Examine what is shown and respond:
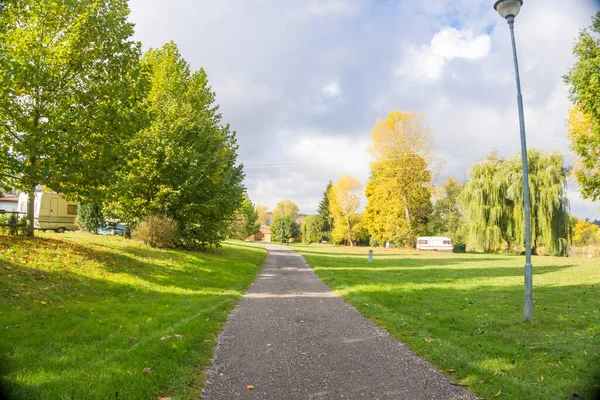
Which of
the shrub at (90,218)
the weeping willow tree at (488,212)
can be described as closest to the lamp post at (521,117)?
the shrub at (90,218)

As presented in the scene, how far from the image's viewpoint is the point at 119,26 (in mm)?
11812

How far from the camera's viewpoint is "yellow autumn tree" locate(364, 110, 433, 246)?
135 ft

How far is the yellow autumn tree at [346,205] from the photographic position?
198 feet

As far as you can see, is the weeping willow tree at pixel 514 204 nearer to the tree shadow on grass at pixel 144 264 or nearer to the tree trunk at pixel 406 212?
the tree trunk at pixel 406 212

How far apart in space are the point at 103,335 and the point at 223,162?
51.8 feet

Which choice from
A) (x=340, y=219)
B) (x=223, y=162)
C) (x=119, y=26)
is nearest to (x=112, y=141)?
(x=119, y=26)

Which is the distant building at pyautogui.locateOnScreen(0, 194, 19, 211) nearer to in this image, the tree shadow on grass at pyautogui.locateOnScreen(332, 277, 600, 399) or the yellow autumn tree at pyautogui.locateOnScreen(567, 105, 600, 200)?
the tree shadow on grass at pyautogui.locateOnScreen(332, 277, 600, 399)

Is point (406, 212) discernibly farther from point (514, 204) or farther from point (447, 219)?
point (447, 219)

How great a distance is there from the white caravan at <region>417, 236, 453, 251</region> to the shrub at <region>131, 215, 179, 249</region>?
37521mm

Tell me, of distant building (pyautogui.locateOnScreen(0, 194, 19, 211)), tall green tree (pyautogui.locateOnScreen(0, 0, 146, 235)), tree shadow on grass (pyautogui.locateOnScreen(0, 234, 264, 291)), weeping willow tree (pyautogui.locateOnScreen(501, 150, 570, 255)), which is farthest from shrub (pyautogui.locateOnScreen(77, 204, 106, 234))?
weeping willow tree (pyautogui.locateOnScreen(501, 150, 570, 255))

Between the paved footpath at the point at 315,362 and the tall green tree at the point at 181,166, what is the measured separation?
1226 centimetres

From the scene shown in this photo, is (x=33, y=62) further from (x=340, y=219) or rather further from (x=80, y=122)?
(x=340, y=219)

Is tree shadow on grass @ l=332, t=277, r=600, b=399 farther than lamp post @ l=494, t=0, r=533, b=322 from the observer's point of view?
No

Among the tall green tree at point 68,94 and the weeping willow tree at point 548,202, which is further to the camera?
the weeping willow tree at point 548,202
